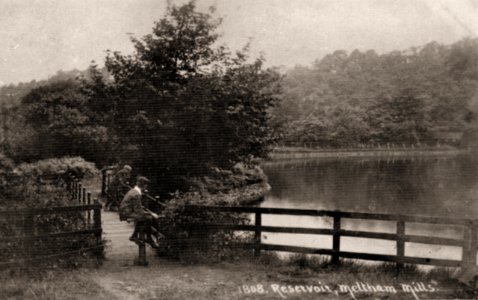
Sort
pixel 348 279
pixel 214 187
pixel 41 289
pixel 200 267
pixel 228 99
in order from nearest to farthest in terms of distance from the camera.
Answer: pixel 41 289 → pixel 348 279 → pixel 200 267 → pixel 228 99 → pixel 214 187

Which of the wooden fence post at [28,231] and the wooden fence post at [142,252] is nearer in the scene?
the wooden fence post at [28,231]

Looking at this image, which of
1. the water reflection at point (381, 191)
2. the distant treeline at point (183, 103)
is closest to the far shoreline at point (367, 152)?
the water reflection at point (381, 191)

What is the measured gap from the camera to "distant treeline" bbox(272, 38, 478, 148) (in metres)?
90.2

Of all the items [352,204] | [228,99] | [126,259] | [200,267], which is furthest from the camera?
[352,204]

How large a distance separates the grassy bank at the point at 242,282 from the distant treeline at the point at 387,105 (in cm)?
7181

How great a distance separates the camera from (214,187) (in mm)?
18469

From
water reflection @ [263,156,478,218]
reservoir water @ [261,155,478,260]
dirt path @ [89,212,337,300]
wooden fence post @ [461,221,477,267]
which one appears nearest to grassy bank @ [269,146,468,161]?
reservoir water @ [261,155,478,260]

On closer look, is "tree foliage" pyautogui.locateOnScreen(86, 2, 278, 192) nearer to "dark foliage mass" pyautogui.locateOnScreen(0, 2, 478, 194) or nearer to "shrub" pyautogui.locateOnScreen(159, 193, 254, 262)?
"dark foliage mass" pyautogui.locateOnScreen(0, 2, 478, 194)

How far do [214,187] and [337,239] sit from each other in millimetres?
8530

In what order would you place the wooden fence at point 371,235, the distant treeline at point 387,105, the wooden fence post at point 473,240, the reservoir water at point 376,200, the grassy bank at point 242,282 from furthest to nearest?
the distant treeline at point 387,105
the reservoir water at point 376,200
the wooden fence at point 371,235
the wooden fence post at point 473,240
the grassy bank at point 242,282

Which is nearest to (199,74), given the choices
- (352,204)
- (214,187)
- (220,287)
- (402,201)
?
(214,187)

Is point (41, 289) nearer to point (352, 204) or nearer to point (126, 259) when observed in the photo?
point (126, 259)

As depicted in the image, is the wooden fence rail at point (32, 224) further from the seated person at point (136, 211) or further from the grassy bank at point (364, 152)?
the grassy bank at point (364, 152)

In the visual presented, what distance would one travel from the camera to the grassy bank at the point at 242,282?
332 inches
